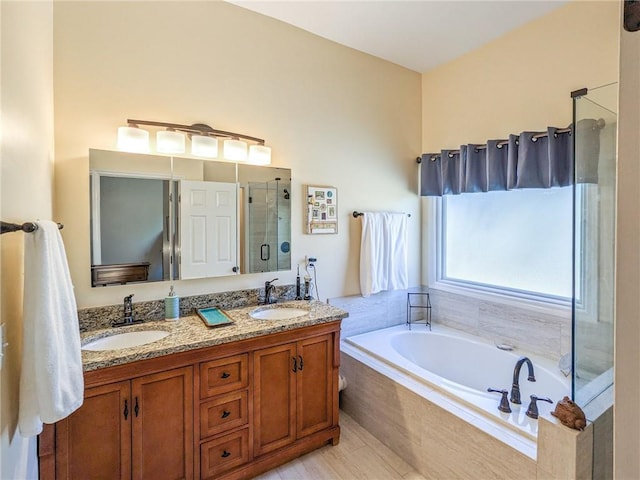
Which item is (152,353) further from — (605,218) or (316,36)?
(316,36)

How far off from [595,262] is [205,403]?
2020 millimetres

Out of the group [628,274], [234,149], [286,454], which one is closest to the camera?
[628,274]

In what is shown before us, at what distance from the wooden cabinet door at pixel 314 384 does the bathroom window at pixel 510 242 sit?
1599 mm

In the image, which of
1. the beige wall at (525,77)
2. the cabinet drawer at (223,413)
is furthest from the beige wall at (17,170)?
the beige wall at (525,77)

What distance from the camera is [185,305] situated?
2.08m

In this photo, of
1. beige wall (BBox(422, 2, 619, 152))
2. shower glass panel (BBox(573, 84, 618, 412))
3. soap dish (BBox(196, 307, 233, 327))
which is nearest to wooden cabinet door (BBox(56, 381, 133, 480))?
soap dish (BBox(196, 307, 233, 327))

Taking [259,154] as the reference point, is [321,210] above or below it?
below

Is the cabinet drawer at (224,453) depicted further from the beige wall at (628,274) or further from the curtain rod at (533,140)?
the curtain rod at (533,140)

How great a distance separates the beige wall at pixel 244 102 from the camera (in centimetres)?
179

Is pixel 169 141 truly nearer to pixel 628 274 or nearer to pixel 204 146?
pixel 204 146

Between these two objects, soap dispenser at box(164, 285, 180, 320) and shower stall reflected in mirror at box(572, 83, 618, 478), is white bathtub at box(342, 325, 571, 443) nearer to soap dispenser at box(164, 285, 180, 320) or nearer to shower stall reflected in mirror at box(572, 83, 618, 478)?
shower stall reflected in mirror at box(572, 83, 618, 478)


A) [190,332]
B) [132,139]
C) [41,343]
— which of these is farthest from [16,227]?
[132,139]

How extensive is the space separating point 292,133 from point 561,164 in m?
1.88

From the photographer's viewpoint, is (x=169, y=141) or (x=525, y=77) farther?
(x=525, y=77)
